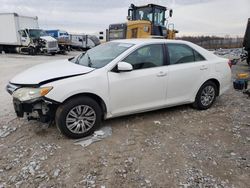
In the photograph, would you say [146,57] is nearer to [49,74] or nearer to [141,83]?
[141,83]

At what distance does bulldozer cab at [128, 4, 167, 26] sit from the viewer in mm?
12469

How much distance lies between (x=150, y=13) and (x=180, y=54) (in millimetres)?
8579

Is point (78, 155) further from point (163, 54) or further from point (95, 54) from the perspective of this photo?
point (163, 54)

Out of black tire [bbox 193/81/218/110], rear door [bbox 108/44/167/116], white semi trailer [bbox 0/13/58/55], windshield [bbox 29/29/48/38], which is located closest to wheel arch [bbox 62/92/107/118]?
rear door [bbox 108/44/167/116]

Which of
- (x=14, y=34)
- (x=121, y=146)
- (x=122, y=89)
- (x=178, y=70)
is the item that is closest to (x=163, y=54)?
(x=178, y=70)

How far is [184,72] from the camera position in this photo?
4.72 metres

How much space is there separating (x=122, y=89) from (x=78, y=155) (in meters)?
1.34

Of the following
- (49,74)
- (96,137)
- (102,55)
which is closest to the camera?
(49,74)

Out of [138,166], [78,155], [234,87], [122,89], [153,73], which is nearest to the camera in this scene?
[138,166]

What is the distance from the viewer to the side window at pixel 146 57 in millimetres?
4211

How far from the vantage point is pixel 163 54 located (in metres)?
4.56

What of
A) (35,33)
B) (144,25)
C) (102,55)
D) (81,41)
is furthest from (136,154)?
(81,41)

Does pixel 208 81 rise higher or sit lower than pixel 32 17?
lower

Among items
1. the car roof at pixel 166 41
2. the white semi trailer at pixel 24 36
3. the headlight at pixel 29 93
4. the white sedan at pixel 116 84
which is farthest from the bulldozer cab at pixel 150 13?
the white semi trailer at pixel 24 36
